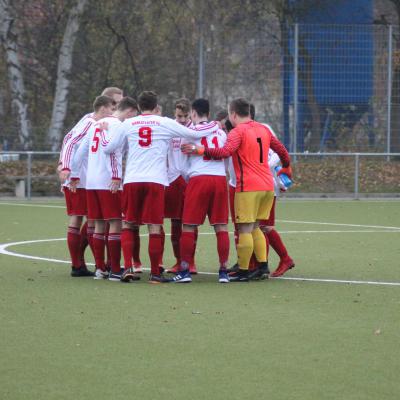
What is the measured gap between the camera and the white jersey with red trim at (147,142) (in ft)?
37.4

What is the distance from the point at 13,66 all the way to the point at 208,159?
19167 mm

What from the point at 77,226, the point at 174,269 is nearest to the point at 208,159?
the point at 174,269

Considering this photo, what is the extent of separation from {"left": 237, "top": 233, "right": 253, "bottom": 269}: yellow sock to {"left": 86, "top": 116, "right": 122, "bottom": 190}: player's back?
133 centimetres

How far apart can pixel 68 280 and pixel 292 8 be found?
20.9 metres

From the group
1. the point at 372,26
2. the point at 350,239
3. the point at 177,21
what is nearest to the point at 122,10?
the point at 177,21

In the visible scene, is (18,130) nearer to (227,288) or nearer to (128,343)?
(227,288)

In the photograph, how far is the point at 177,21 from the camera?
99.0 ft

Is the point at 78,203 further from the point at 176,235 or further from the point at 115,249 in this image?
the point at 176,235

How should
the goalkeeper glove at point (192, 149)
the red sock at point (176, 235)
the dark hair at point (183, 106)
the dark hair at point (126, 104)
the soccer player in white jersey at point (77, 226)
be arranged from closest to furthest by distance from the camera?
the goalkeeper glove at point (192, 149)
the dark hair at point (126, 104)
the soccer player in white jersey at point (77, 226)
the dark hair at point (183, 106)
the red sock at point (176, 235)

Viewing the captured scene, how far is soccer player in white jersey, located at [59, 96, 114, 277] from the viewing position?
39.2ft

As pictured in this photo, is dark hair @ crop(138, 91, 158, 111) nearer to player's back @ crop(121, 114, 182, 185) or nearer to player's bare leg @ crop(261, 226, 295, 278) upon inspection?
player's back @ crop(121, 114, 182, 185)

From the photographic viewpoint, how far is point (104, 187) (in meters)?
11.7

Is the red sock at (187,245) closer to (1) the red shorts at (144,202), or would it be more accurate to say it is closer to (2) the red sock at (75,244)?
(1) the red shorts at (144,202)

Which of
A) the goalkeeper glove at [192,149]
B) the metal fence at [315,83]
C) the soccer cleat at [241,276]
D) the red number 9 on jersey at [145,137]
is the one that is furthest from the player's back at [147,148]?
the metal fence at [315,83]
